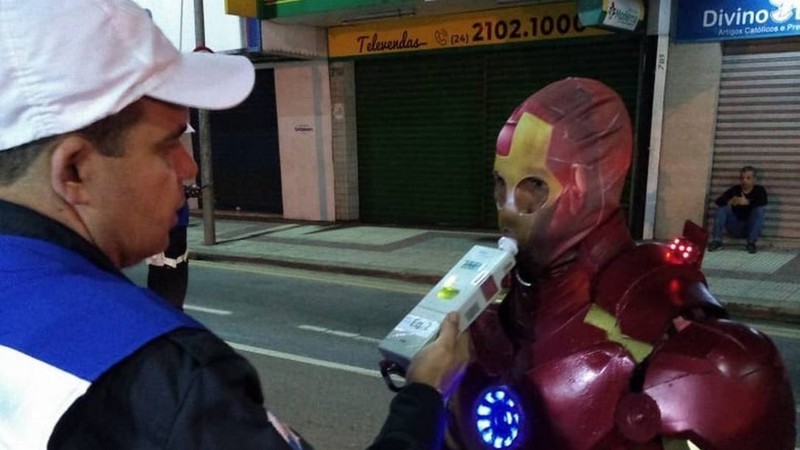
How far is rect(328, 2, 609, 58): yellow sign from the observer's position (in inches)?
380

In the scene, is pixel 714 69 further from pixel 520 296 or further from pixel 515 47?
pixel 520 296

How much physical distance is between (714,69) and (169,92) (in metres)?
9.03

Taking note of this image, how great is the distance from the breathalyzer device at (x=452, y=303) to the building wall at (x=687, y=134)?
8110 millimetres

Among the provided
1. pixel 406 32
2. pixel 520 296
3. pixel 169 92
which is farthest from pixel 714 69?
pixel 169 92

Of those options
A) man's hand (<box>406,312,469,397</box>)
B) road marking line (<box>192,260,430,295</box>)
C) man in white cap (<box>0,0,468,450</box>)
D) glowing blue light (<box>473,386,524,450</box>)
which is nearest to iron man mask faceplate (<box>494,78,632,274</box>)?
glowing blue light (<box>473,386,524,450</box>)

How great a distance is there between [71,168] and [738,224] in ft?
30.1

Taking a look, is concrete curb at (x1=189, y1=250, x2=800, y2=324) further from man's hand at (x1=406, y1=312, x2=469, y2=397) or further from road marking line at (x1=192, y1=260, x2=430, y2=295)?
man's hand at (x1=406, y1=312, x2=469, y2=397)

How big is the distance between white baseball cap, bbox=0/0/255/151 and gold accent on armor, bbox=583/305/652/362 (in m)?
1.10

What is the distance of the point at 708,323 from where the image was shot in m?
1.56

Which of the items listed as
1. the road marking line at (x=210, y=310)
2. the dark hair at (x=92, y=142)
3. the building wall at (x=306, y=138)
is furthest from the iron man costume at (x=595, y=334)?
the building wall at (x=306, y=138)

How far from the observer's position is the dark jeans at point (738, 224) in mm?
8570

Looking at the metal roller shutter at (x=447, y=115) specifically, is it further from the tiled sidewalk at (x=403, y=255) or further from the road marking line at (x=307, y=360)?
the road marking line at (x=307, y=360)

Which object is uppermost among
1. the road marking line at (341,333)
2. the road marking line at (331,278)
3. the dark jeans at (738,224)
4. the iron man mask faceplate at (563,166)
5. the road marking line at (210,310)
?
the iron man mask faceplate at (563,166)

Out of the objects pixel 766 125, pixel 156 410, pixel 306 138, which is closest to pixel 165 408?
pixel 156 410
